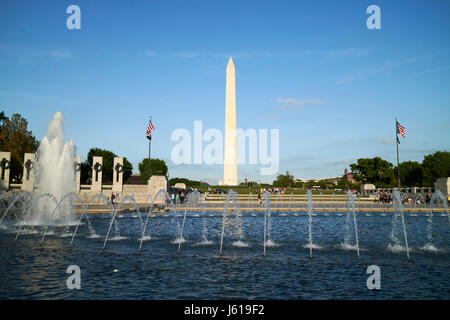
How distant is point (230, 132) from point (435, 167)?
36.2m

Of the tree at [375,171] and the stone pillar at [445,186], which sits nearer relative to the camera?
the stone pillar at [445,186]

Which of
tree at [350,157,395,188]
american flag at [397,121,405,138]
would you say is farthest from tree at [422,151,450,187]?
american flag at [397,121,405,138]

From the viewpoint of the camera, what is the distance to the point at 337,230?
15758mm

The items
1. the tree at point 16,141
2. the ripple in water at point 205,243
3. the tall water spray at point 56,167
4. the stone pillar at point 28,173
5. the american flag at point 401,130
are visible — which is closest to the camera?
the ripple in water at point 205,243

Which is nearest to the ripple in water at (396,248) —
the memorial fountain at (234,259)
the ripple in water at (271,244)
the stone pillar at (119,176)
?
the memorial fountain at (234,259)

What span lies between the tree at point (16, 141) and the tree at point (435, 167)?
64778 mm

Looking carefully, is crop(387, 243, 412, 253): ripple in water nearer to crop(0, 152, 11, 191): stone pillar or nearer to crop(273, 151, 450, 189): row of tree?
crop(0, 152, 11, 191): stone pillar

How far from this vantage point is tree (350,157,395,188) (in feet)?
254

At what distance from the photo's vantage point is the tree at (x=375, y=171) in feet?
254

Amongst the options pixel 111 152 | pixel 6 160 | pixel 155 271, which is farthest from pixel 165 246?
pixel 111 152

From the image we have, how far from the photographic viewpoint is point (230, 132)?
54719 mm

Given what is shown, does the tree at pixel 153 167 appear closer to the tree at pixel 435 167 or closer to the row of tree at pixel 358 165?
the row of tree at pixel 358 165
